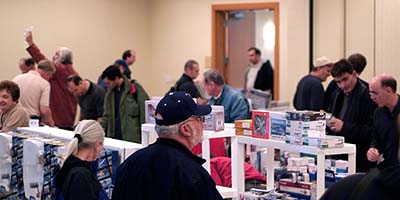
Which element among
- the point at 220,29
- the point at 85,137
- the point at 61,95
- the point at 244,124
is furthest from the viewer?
the point at 220,29

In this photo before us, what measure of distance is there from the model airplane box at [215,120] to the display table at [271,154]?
13 centimetres

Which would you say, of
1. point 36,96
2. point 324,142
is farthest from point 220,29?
point 324,142

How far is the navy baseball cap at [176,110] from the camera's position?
10.1 feet

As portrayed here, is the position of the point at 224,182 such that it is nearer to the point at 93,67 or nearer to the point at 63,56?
the point at 63,56

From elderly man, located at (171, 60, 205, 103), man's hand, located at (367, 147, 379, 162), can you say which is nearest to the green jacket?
Answer: elderly man, located at (171, 60, 205, 103)

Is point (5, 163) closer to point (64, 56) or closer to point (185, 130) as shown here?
point (185, 130)

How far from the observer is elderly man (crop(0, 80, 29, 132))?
19.8 feet

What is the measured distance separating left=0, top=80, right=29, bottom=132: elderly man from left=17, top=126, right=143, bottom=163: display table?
4.0 inches

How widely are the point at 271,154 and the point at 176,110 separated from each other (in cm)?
175

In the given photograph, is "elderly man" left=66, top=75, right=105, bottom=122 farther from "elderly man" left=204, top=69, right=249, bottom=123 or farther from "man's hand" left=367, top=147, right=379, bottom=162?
"man's hand" left=367, top=147, right=379, bottom=162

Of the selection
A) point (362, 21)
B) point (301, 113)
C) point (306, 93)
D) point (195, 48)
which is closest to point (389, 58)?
point (362, 21)

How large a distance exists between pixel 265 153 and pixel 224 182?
435 mm

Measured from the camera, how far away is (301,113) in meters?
3.91

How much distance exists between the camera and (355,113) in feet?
19.3
